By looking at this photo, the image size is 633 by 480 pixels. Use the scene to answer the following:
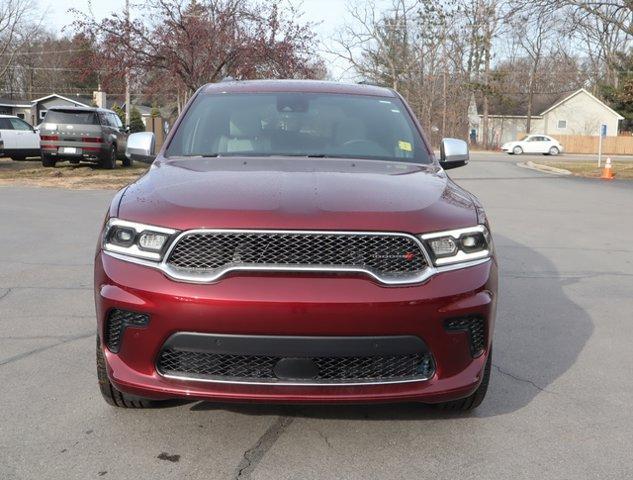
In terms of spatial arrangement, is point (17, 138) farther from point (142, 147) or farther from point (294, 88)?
point (294, 88)

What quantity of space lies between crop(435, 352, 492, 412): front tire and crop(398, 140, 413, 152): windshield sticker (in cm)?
158

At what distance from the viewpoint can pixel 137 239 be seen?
305cm

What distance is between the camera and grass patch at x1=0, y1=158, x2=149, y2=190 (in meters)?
16.4

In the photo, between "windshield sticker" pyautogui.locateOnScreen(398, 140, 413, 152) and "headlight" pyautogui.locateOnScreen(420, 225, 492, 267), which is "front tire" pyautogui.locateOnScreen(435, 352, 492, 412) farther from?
"windshield sticker" pyautogui.locateOnScreen(398, 140, 413, 152)

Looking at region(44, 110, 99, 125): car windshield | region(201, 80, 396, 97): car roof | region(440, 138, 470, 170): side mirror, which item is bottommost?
region(440, 138, 470, 170): side mirror

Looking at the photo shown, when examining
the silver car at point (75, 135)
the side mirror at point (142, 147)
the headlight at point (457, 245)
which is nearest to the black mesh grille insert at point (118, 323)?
the headlight at point (457, 245)

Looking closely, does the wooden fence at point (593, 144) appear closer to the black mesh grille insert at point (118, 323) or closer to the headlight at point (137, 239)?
the headlight at point (137, 239)

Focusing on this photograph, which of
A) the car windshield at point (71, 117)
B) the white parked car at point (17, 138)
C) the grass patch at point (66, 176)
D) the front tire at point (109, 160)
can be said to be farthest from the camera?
the white parked car at point (17, 138)

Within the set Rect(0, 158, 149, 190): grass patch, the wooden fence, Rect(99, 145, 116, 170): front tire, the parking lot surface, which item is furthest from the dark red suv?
the wooden fence

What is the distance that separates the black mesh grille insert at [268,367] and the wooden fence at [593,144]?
59765 millimetres

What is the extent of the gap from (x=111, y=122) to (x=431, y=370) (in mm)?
19599

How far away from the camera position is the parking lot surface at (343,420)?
10.0ft

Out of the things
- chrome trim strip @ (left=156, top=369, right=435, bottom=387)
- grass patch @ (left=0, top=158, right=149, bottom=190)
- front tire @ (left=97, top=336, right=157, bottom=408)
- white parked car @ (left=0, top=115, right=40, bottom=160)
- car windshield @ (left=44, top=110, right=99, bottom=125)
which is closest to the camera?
chrome trim strip @ (left=156, top=369, right=435, bottom=387)

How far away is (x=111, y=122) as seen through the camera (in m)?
21.0
